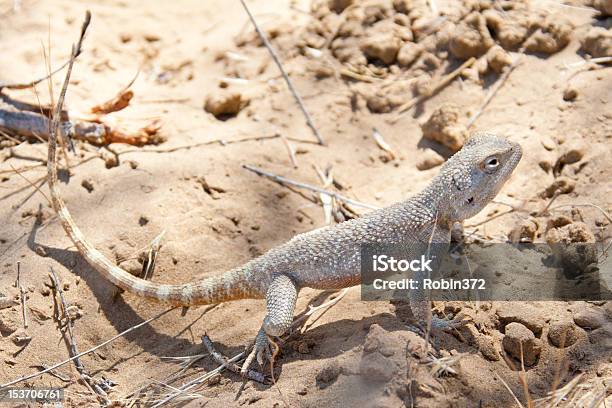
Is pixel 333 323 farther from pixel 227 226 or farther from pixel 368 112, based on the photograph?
pixel 368 112

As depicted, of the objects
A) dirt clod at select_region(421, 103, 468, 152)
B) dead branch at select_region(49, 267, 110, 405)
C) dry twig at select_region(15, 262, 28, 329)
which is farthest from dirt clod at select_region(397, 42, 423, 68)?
dry twig at select_region(15, 262, 28, 329)

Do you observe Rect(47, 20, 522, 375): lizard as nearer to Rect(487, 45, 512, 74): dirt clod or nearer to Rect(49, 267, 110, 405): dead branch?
Rect(49, 267, 110, 405): dead branch

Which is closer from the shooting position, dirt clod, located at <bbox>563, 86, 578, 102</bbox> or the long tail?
the long tail

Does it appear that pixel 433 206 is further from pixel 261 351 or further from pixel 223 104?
pixel 223 104

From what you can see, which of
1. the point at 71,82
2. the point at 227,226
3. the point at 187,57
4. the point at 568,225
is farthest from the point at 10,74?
the point at 568,225

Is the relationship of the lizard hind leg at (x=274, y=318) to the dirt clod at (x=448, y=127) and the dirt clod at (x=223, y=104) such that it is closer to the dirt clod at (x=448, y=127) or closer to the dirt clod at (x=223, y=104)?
the dirt clod at (x=448, y=127)

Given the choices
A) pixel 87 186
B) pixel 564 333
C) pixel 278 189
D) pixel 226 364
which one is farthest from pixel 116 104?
pixel 564 333
